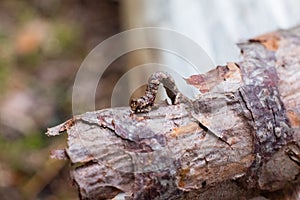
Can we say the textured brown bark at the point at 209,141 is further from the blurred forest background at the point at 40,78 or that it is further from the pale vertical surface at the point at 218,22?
the blurred forest background at the point at 40,78

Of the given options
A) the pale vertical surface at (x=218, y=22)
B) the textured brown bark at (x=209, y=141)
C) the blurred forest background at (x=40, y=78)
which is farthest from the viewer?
the blurred forest background at (x=40, y=78)

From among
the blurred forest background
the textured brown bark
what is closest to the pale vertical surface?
the textured brown bark

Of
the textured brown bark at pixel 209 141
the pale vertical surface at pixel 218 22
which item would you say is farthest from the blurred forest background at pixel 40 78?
the textured brown bark at pixel 209 141

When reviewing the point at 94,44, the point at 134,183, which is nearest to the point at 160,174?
the point at 134,183

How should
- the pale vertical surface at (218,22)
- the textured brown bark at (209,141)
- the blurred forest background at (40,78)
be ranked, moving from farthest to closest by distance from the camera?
1. the blurred forest background at (40,78)
2. the pale vertical surface at (218,22)
3. the textured brown bark at (209,141)

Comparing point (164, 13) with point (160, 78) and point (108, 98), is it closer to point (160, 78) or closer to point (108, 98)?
point (108, 98)

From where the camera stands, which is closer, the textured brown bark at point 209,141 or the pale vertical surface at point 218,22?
the textured brown bark at point 209,141
